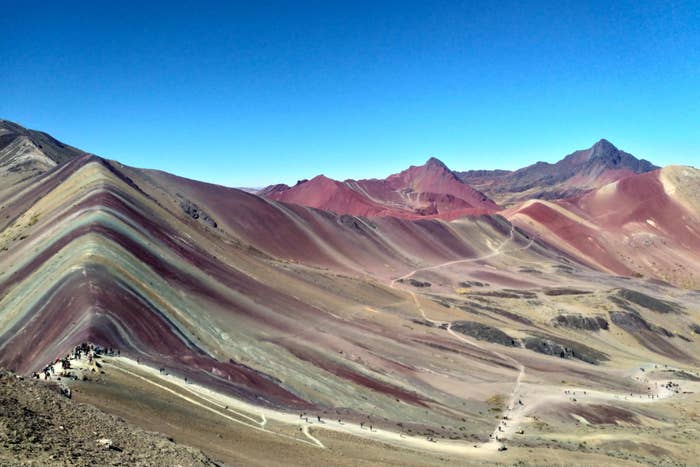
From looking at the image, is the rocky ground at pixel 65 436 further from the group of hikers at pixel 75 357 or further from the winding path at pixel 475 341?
the winding path at pixel 475 341

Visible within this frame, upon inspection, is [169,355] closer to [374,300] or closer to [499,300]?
[374,300]

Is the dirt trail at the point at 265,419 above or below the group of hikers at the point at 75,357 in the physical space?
below

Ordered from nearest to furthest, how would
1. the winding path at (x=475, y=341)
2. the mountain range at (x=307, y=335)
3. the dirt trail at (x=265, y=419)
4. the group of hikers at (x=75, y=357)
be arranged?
the group of hikers at (x=75, y=357) → the dirt trail at (x=265, y=419) → the mountain range at (x=307, y=335) → the winding path at (x=475, y=341)

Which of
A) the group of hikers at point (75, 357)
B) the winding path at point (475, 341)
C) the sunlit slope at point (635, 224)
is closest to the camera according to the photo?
the group of hikers at point (75, 357)

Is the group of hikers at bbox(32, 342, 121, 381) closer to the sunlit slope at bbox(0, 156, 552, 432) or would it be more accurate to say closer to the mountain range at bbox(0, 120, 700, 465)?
the mountain range at bbox(0, 120, 700, 465)

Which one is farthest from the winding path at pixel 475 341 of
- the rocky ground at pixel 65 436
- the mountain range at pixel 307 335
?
the rocky ground at pixel 65 436

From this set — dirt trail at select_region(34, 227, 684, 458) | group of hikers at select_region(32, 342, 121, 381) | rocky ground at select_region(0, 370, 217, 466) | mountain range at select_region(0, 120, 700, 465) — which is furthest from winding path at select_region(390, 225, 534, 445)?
rocky ground at select_region(0, 370, 217, 466)

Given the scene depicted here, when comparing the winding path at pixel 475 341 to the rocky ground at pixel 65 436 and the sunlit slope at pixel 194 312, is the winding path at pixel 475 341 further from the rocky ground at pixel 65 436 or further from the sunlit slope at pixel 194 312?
the rocky ground at pixel 65 436

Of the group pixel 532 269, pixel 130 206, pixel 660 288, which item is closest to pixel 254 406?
pixel 130 206

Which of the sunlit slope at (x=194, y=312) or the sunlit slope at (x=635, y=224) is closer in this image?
the sunlit slope at (x=194, y=312)
